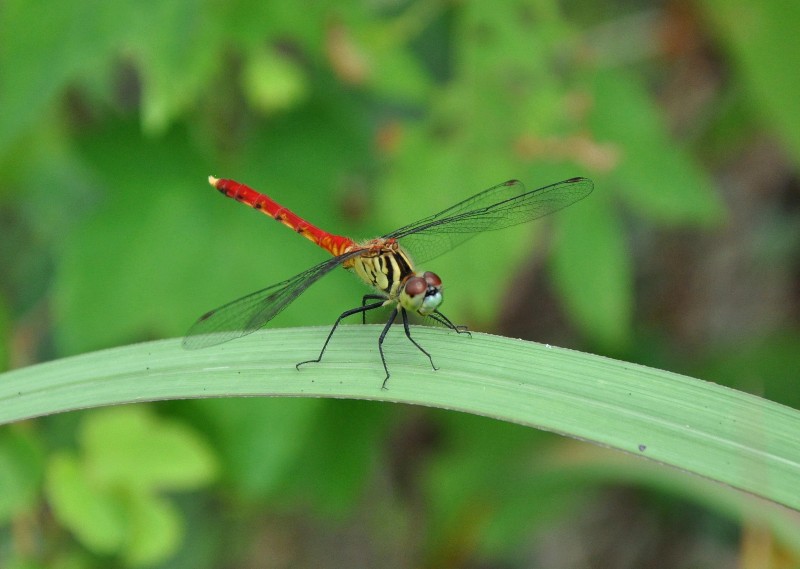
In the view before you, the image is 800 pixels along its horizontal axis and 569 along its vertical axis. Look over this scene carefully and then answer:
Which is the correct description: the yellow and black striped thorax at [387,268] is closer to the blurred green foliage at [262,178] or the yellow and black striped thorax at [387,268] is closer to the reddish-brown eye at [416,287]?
the reddish-brown eye at [416,287]

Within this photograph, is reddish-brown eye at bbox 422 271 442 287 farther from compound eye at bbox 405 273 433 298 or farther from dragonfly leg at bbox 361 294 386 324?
dragonfly leg at bbox 361 294 386 324

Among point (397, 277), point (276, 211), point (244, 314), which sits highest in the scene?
point (276, 211)

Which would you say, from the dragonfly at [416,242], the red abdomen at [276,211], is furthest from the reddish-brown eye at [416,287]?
the red abdomen at [276,211]

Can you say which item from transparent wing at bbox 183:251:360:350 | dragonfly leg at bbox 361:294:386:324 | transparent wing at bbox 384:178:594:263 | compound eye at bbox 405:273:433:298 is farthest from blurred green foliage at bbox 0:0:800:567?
transparent wing at bbox 183:251:360:350

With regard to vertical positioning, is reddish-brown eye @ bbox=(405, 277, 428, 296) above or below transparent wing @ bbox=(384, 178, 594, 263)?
below

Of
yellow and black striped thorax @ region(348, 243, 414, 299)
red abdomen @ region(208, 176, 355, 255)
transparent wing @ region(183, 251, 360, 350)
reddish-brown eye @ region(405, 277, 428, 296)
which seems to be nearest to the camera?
transparent wing @ region(183, 251, 360, 350)

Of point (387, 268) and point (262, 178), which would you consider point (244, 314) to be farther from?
point (262, 178)

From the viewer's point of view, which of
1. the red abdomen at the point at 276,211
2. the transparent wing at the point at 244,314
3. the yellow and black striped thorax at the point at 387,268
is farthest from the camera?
the red abdomen at the point at 276,211

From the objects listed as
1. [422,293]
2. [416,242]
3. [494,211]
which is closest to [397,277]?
[422,293]
